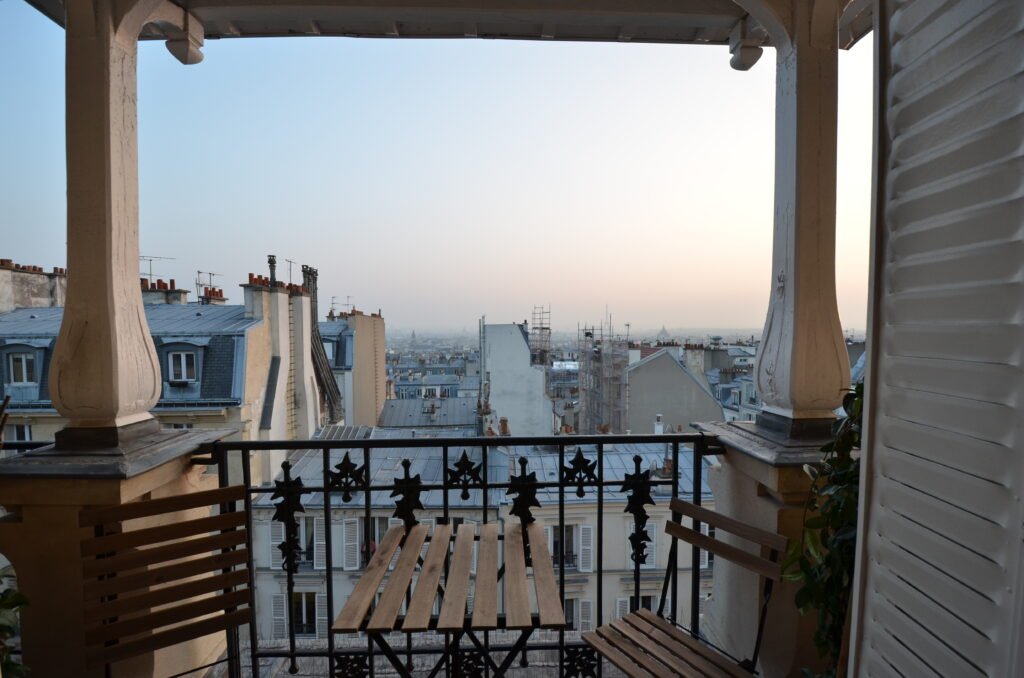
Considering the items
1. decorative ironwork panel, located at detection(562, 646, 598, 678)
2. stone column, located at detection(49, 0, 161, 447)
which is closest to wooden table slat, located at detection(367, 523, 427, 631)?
decorative ironwork panel, located at detection(562, 646, 598, 678)

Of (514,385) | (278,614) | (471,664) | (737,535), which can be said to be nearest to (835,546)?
(737,535)

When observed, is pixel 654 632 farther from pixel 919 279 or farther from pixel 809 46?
pixel 809 46

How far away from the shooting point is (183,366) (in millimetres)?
10430

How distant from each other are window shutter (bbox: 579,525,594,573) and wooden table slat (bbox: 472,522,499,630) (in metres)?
8.00

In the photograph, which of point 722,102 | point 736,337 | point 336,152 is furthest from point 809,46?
point 736,337

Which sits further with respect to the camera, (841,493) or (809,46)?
(809,46)

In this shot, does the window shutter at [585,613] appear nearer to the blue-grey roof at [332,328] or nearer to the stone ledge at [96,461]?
the stone ledge at [96,461]

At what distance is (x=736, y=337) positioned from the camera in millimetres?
27469

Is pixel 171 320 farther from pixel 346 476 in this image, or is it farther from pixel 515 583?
pixel 515 583

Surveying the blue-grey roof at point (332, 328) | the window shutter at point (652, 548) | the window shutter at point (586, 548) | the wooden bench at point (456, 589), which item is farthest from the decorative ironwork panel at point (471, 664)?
the blue-grey roof at point (332, 328)

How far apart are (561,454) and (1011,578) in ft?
5.39

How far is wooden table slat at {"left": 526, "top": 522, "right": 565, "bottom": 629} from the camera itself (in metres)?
1.62

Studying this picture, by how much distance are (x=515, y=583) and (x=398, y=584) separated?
0.42 meters

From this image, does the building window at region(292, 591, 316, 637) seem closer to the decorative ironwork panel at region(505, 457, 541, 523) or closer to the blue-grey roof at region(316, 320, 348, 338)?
the decorative ironwork panel at region(505, 457, 541, 523)
